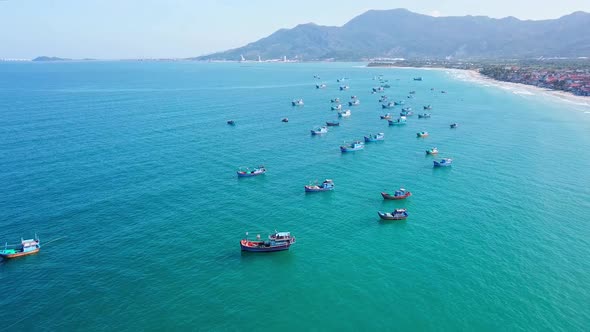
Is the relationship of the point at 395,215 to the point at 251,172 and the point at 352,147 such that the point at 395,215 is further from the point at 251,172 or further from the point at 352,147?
the point at 352,147

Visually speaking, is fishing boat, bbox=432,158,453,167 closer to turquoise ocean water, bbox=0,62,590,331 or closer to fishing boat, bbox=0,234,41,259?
turquoise ocean water, bbox=0,62,590,331

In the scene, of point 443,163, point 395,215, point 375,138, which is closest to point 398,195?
point 395,215

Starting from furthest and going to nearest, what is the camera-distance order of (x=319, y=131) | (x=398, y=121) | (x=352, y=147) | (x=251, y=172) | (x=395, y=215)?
(x=398, y=121) → (x=319, y=131) → (x=352, y=147) → (x=251, y=172) → (x=395, y=215)

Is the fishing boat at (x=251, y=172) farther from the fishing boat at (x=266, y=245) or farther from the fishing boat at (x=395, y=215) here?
the fishing boat at (x=395, y=215)

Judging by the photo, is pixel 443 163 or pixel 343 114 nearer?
pixel 443 163

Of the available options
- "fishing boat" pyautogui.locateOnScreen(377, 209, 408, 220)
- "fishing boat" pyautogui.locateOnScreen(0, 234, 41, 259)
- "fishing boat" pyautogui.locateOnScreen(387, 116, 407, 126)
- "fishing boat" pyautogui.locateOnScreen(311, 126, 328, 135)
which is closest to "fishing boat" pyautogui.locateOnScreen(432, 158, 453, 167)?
"fishing boat" pyautogui.locateOnScreen(377, 209, 408, 220)

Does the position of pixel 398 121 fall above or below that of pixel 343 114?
below

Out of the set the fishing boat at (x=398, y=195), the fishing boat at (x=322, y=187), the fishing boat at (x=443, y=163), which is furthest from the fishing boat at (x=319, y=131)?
the fishing boat at (x=398, y=195)
